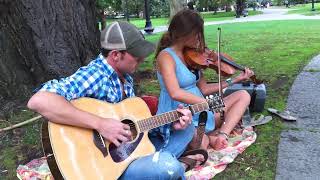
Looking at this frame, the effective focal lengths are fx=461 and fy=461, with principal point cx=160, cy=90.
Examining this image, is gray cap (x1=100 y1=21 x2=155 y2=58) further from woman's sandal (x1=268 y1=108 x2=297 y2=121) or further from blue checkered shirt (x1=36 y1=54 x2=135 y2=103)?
woman's sandal (x1=268 y1=108 x2=297 y2=121)

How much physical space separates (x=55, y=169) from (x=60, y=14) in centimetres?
289

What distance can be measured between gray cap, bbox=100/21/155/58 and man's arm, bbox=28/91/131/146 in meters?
0.45

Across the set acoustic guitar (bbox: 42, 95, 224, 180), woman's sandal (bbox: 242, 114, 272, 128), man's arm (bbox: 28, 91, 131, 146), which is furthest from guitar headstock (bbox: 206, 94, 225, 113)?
woman's sandal (bbox: 242, 114, 272, 128)

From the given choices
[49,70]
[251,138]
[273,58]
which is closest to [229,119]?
[251,138]

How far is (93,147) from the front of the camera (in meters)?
2.61

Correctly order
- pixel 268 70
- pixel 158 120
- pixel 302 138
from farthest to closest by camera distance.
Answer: pixel 268 70
pixel 302 138
pixel 158 120

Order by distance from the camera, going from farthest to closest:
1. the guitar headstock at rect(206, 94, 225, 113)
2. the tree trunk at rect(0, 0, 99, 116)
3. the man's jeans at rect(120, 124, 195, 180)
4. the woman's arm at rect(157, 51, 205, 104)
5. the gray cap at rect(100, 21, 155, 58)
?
the tree trunk at rect(0, 0, 99, 116) → the woman's arm at rect(157, 51, 205, 104) → the guitar headstock at rect(206, 94, 225, 113) → the gray cap at rect(100, 21, 155, 58) → the man's jeans at rect(120, 124, 195, 180)

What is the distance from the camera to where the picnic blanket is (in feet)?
11.0

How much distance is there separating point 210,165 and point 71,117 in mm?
1332

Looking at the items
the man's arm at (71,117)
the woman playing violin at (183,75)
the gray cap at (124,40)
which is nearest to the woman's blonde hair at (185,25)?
the woman playing violin at (183,75)

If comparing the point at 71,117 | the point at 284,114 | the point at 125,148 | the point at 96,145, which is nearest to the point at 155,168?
the point at 125,148

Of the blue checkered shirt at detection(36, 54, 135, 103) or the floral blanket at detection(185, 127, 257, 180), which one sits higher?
the blue checkered shirt at detection(36, 54, 135, 103)

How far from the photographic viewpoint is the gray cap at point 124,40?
2791 mm

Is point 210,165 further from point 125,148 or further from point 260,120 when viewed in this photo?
point 260,120
